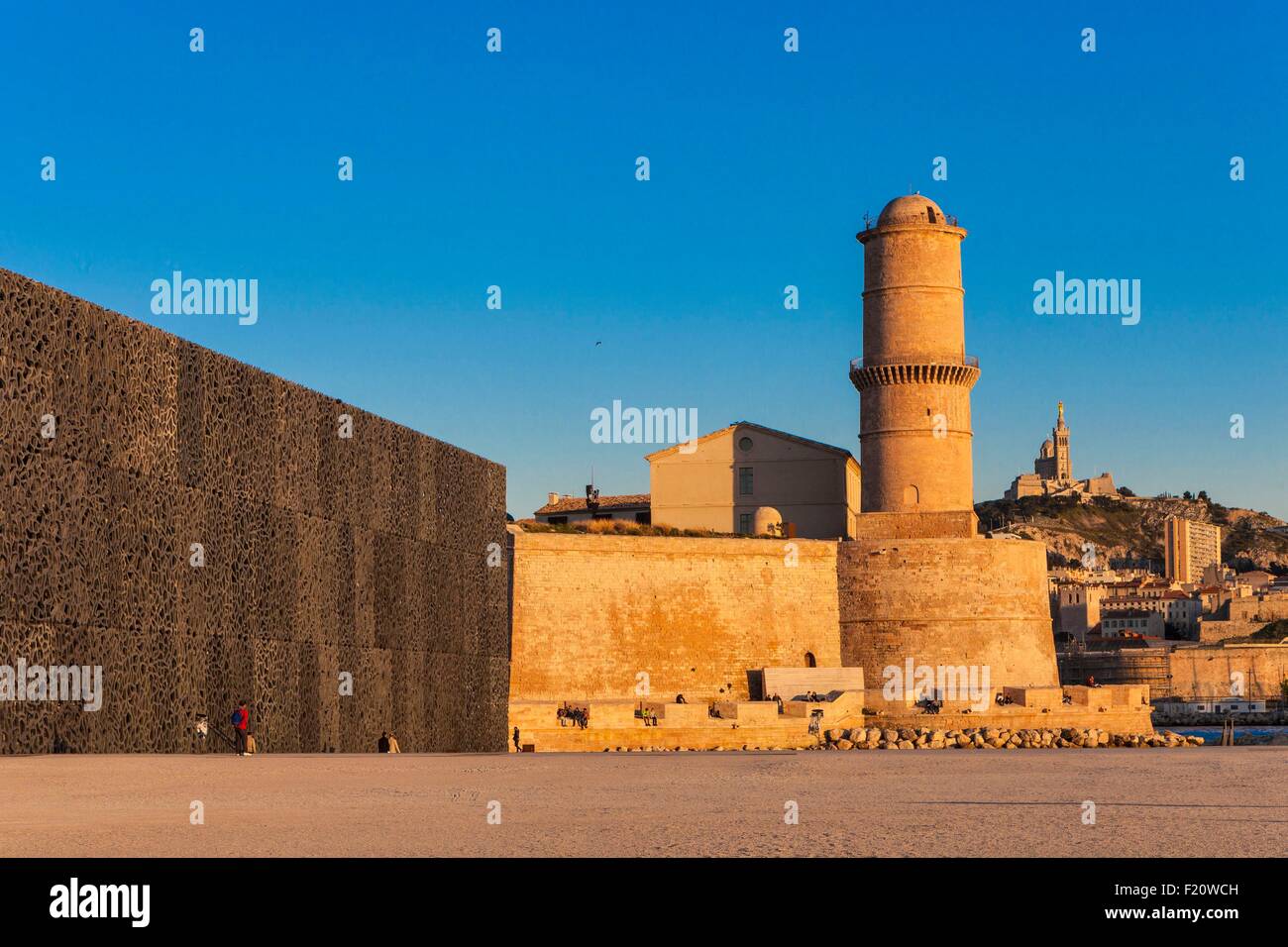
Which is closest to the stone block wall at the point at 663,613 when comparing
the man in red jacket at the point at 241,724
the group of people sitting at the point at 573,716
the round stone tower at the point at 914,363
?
the round stone tower at the point at 914,363

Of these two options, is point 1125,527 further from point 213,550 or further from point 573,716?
point 213,550

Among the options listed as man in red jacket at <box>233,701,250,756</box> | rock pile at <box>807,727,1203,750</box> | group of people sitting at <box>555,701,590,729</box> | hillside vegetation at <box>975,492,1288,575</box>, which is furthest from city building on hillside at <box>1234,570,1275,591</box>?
man in red jacket at <box>233,701,250,756</box>

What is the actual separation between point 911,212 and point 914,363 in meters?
3.65

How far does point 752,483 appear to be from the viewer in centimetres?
4419

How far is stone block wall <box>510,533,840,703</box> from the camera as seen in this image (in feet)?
117

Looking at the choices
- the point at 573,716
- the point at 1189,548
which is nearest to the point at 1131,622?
the point at 1189,548

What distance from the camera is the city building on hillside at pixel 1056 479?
148 meters

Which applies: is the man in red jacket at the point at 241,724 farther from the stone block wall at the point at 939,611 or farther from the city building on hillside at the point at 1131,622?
the city building on hillside at the point at 1131,622

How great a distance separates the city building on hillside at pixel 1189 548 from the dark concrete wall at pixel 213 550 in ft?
327

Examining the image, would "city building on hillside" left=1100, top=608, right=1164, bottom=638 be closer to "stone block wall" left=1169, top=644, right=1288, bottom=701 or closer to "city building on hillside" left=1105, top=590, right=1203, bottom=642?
"city building on hillside" left=1105, top=590, right=1203, bottom=642

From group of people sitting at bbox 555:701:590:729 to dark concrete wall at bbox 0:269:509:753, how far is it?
1.95 m

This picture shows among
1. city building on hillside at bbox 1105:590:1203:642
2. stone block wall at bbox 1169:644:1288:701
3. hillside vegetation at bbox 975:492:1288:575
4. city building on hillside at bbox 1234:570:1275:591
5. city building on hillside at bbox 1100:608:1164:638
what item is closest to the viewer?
stone block wall at bbox 1169:644:1288:701
